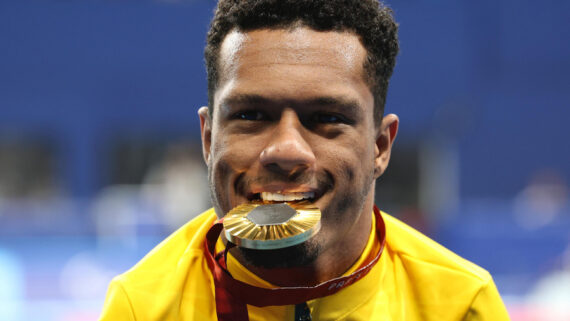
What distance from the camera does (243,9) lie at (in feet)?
5.20

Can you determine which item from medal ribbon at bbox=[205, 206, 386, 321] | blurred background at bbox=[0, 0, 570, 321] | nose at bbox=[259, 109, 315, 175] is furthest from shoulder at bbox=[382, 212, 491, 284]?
blurred background at bbox=[0, 0, 570, 321]

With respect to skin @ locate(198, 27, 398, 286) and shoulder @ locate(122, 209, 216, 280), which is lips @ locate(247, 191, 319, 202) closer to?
skin @ locate(198, 27, 398, 286)

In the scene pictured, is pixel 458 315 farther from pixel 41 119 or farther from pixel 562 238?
pixel 41 119

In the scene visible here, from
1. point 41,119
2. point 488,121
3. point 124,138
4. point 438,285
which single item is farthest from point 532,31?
point 438,285

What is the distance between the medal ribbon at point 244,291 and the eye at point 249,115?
26cm

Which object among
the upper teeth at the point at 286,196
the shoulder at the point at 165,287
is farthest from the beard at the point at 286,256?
the shoulder at the point at 165,287

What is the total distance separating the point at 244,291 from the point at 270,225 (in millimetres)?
261

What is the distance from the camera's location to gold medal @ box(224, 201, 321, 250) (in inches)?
52.9

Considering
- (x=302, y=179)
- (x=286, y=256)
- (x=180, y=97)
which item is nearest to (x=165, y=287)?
(x=286, y=256)

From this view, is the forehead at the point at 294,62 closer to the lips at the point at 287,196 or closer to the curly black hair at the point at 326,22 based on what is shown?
the curly black hair at the point at 326,22

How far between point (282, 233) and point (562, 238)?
6.10 metres

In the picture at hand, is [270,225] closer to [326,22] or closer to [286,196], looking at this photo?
[286,196]

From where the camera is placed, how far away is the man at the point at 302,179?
149 cm

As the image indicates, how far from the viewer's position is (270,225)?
1.37 metres
